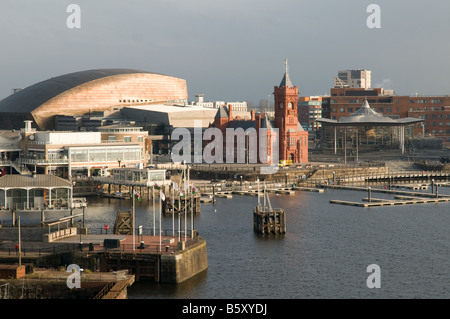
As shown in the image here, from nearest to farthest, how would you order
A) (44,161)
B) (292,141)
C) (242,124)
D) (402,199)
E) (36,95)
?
(402,199)
(44,161)
(292,141)
(242,124)
(36,95)

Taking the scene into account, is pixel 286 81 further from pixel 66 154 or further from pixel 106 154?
pixel 66 154

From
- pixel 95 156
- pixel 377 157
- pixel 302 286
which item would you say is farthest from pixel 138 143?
pixel 302 286

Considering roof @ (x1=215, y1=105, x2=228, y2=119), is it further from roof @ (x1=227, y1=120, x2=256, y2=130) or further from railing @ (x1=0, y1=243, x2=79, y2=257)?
railing @ (x1=0, y1=243, x2=79, y2=257)

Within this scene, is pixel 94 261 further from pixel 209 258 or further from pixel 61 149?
pixel 61 149

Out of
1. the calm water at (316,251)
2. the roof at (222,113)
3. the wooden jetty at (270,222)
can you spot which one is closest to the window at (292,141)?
the roof at (222,113)

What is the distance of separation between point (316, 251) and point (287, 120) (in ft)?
250

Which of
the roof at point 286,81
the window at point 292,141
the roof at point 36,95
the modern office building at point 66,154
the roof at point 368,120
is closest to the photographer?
the modern office building at point 66,154

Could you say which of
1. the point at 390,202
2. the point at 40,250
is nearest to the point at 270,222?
the point at 40,250

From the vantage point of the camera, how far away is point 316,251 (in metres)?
77.9

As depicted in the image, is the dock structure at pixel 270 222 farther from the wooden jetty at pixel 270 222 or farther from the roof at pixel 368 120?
the roof at pixel 368 120

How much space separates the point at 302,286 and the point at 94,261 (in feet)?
51.2

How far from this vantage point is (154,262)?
62969 mm

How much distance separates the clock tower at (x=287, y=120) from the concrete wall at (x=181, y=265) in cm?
8697

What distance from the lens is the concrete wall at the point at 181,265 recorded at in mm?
62719
